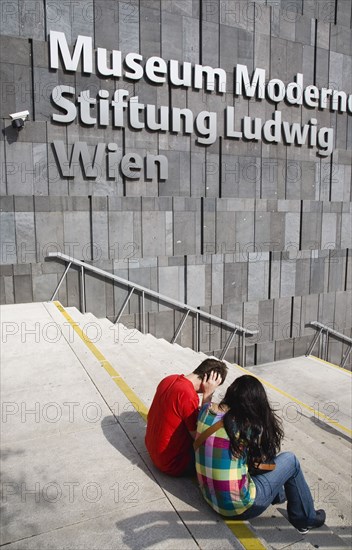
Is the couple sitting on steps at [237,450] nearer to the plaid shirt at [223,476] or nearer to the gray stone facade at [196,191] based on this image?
the plaid shirt at [223,476]

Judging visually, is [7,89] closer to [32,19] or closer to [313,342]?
[32,19]

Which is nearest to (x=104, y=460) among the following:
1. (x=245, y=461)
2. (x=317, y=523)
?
(x=245, y=461)

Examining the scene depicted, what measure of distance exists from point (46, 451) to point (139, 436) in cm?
90

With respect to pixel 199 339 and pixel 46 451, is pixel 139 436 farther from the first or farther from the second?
pixel 199 339

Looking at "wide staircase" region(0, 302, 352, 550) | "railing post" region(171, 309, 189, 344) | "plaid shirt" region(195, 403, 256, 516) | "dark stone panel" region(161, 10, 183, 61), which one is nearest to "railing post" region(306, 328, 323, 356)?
"railing post" region(171, 309, 189, 344)

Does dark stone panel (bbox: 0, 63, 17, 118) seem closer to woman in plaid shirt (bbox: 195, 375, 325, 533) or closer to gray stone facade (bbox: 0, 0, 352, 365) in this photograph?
gray stone facade (bbox: 0, 0, 352, 365)

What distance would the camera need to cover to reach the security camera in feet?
26.6

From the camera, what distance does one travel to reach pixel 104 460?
3.51m

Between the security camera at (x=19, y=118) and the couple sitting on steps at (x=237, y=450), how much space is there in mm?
7317

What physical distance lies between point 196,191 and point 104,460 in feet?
26.0

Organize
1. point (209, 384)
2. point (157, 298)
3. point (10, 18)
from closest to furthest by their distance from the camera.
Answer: point (209, 384), point (10, 18), point (157, 298)

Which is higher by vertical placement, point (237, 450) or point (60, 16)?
point (60, 16)

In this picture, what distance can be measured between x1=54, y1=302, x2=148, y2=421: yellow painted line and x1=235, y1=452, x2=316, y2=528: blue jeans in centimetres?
173

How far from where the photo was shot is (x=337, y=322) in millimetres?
12680
